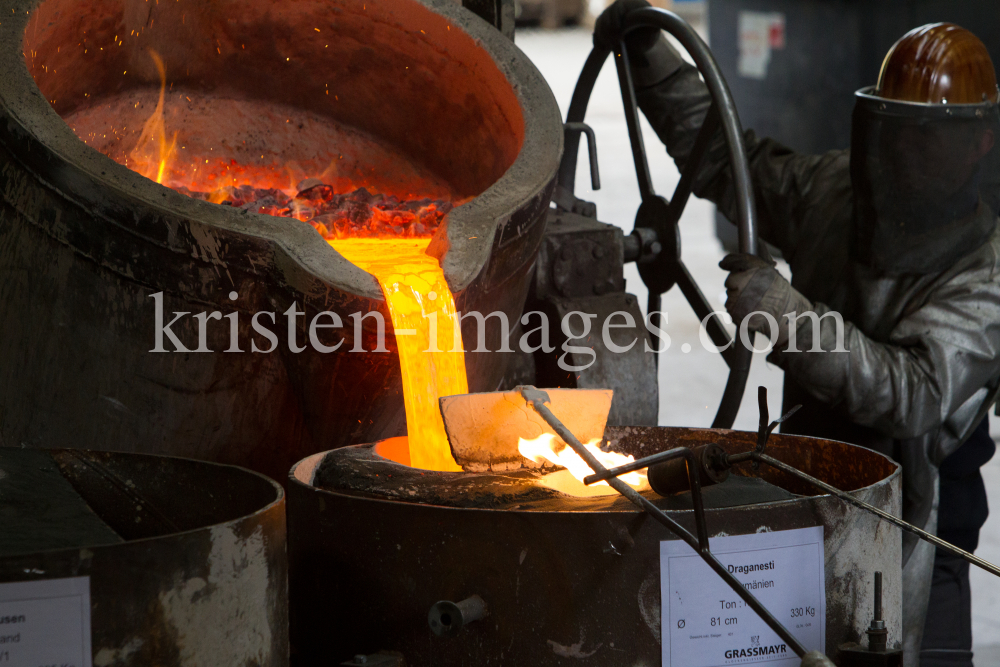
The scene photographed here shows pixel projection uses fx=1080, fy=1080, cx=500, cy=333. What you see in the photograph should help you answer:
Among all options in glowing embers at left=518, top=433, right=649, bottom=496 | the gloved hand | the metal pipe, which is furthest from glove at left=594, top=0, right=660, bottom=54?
the metal pipe

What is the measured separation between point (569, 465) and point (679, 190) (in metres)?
1.31

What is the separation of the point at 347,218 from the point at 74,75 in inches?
23.4

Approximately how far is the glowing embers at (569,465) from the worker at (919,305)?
2.88ft

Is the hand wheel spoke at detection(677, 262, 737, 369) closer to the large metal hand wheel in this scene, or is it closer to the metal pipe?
the large metal hand wheel

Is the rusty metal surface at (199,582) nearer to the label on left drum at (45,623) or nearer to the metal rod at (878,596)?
Result: the label on left drum at (45,623)

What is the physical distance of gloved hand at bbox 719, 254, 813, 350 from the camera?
2.21m

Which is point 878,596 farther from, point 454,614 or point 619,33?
point 619,33

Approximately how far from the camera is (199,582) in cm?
100

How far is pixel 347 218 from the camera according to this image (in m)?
1.91

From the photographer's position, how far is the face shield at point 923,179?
2154 millimetres

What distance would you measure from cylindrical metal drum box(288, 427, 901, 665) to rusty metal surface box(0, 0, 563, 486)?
0.27 metres

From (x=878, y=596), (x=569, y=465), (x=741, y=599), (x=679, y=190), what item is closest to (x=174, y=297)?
(x=569, y=465)

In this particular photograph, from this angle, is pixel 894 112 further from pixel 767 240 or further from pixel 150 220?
pixel 150 220

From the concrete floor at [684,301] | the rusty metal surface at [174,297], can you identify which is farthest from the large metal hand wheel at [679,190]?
the concrete floor at [684,301]
